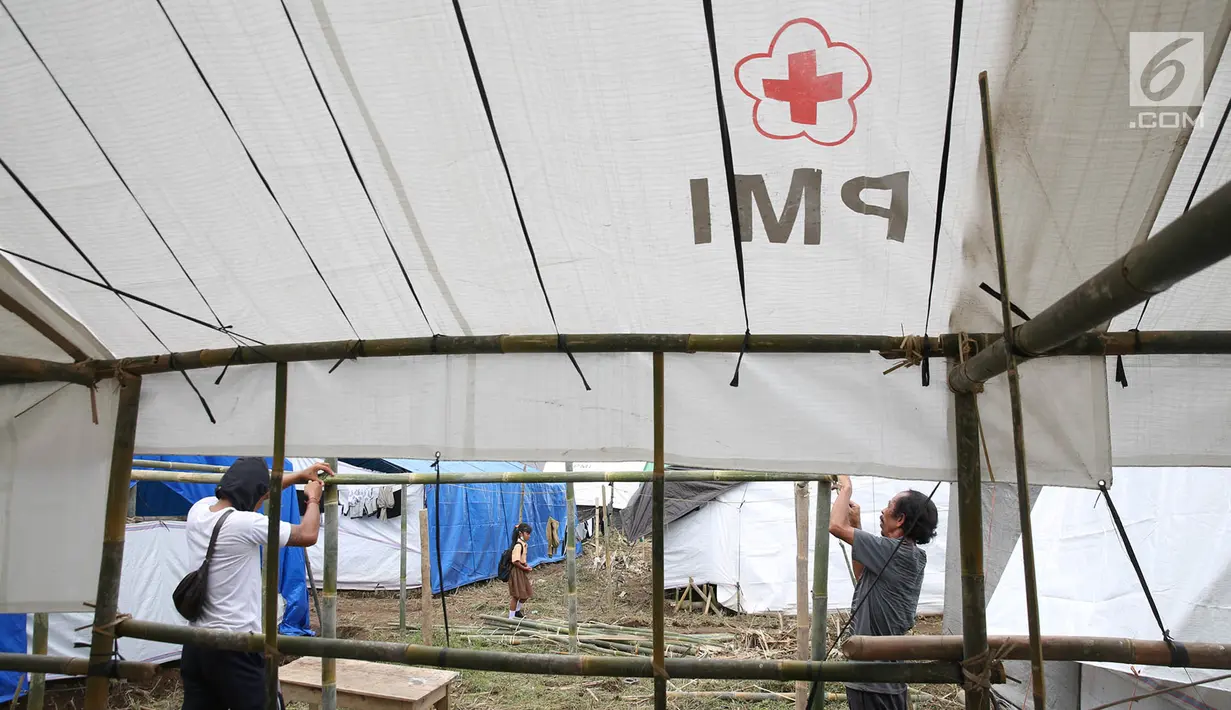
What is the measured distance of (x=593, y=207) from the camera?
83.9 inches

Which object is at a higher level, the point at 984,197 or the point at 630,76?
the point at 630,76

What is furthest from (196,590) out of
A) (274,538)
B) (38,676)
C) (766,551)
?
(766,551)

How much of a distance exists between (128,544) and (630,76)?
22.3ft

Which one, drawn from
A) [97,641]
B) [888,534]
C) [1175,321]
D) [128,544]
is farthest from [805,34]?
[128,544]

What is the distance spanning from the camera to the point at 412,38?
1830 mm

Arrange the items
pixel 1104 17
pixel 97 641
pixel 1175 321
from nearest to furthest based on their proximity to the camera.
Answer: pixel 1104 17, pixel 1175 321, pixel 97 641

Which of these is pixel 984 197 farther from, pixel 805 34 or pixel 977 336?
pixel 805 34

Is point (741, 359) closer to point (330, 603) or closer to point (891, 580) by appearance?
point (891, 580)

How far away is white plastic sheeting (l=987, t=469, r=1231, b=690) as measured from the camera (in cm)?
375

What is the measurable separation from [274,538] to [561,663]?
126 centimetres

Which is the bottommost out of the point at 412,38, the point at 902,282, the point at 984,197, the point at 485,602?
the point at 485,602

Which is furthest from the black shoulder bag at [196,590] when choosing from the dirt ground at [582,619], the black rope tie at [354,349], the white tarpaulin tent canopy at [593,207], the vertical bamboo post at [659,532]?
the dirt ground at [582,619]

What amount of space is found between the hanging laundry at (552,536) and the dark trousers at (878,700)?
12.7 metres

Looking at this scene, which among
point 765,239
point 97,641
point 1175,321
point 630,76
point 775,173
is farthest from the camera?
point 97,641
